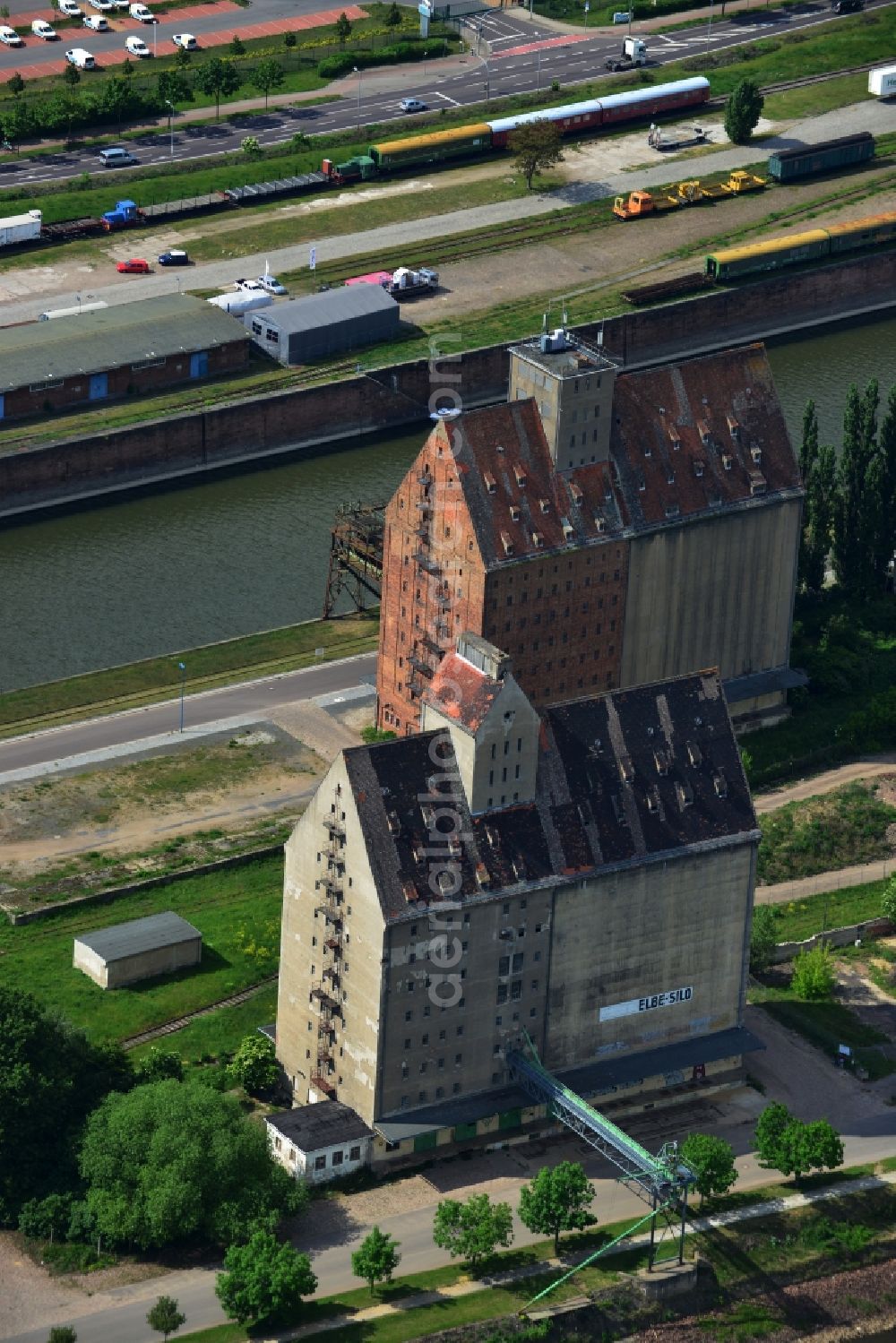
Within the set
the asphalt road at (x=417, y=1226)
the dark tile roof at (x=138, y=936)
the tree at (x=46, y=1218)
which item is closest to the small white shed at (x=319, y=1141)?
the asphalt road at (x=417, y=1226)

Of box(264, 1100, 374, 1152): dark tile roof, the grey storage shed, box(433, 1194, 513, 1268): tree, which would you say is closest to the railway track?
the grey storage shed

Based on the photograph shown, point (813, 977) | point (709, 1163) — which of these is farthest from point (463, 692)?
point (813, 977)

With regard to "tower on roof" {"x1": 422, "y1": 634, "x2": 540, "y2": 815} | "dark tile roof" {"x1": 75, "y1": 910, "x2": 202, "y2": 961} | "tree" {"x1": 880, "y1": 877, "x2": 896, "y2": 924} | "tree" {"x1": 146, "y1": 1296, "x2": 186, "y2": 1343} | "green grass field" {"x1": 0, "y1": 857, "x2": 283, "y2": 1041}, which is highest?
"tower on roof" {"x1": 422, "y1": 634, "x2": 540, "y2": 815}

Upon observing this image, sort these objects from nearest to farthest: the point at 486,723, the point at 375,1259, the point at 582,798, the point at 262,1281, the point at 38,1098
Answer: the point at 262,1281 → the point at 375,1259 → the point at 38,1098 → the point at 486,723 → the point at 582,798

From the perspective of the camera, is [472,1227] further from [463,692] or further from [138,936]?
[138,936]

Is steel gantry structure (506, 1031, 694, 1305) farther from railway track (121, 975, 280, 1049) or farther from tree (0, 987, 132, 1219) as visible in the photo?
tree (0, 987, 132, 1219)

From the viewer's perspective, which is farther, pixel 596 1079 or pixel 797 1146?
pixel 596 1079
